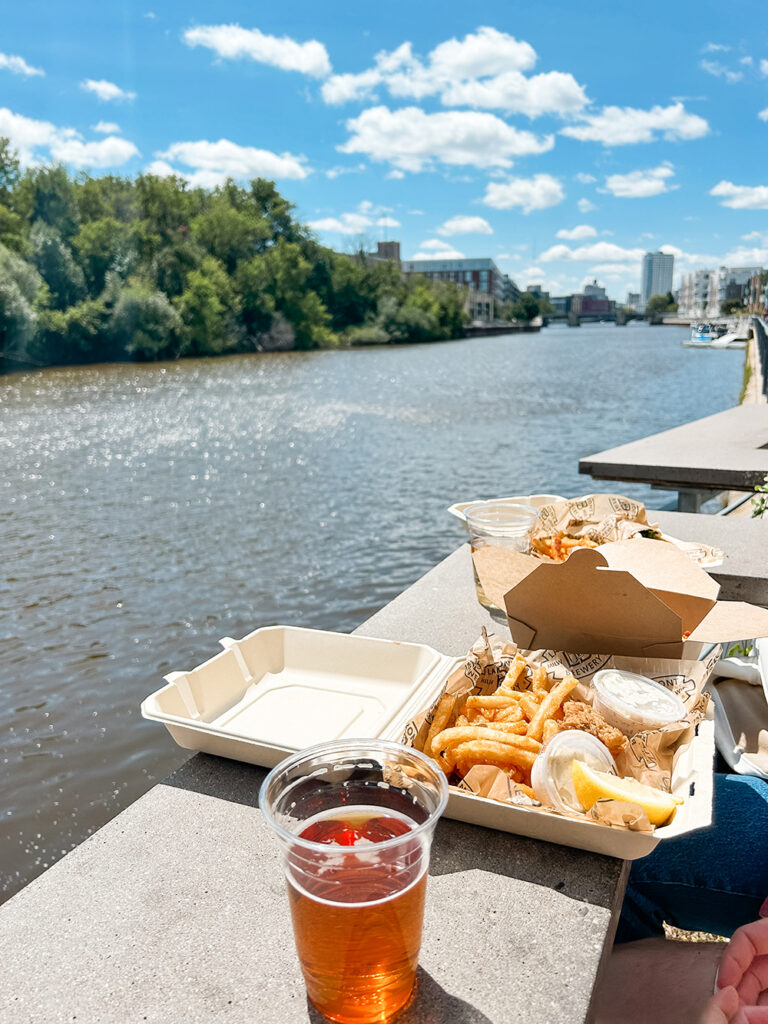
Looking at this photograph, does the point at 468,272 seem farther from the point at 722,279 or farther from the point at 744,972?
the point at 744,972

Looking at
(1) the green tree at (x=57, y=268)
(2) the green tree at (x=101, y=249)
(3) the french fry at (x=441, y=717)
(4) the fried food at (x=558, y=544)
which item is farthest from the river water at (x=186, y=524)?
(2) the green tree at (x=101, y=249)

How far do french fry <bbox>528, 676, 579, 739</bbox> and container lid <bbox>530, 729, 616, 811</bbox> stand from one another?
64 millimetres

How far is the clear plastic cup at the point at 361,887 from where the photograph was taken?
3.15 ft

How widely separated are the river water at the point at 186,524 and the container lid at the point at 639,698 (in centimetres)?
369

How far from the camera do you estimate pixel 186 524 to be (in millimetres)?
10422

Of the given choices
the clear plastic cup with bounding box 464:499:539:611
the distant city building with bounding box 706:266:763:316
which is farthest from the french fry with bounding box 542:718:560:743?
the distant city building with bounding box 706:266:763:316

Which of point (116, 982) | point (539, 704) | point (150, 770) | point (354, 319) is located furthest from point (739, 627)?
point (354, 319)

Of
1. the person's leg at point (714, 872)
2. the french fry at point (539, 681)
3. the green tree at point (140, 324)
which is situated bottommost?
the person's leg at point (714, 872)

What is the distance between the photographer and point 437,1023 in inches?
41.4

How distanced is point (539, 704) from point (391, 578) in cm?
699

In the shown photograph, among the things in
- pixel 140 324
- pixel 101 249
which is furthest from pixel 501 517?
pixel 101 249

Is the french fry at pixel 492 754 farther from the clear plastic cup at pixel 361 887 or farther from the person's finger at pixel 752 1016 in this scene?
the person's finger at pixel 752 1016

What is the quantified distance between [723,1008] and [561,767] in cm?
55

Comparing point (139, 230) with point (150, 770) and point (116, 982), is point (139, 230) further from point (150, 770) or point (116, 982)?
point (116, 982)
